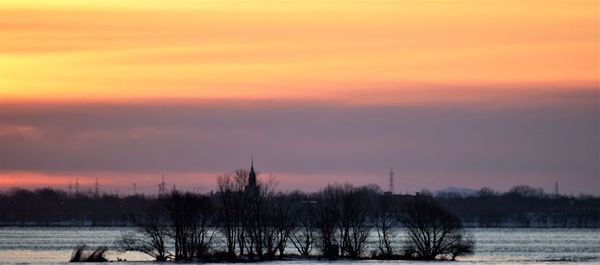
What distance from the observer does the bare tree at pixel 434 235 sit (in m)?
107

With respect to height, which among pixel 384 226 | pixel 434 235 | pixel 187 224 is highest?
pixel 187 224

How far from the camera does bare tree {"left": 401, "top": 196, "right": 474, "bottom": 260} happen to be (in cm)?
10669

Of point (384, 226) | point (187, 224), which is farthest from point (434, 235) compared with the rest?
point (187, 224)

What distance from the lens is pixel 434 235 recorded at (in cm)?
10731

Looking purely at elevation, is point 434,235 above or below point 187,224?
below

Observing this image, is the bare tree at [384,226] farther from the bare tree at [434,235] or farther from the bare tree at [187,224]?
the bare tree at [187,224]

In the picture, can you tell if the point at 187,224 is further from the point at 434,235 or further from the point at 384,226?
the point at 434,235

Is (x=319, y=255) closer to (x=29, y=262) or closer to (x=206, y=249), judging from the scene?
(x=206, y=249)

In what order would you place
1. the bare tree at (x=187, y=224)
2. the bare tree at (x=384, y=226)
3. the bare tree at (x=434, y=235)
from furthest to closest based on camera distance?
the bare tree at (x=384, y=226) < the bare tree at (x=434, y=235) < the bare tree at (x=187, y=224)

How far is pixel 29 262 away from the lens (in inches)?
3937

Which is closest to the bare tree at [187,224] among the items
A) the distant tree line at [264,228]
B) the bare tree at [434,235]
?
the distant tree line at [264,228]

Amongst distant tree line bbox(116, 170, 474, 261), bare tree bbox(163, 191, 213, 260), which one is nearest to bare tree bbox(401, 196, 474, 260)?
distant tree line bbox(116, 170, 474, 261)

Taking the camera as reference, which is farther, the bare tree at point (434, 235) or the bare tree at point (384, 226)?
the bare tree at point (384, 226)

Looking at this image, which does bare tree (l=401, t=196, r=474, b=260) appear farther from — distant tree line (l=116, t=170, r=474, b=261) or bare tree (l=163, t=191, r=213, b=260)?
bare tree (l=163, t=191, r=213, b=260)
